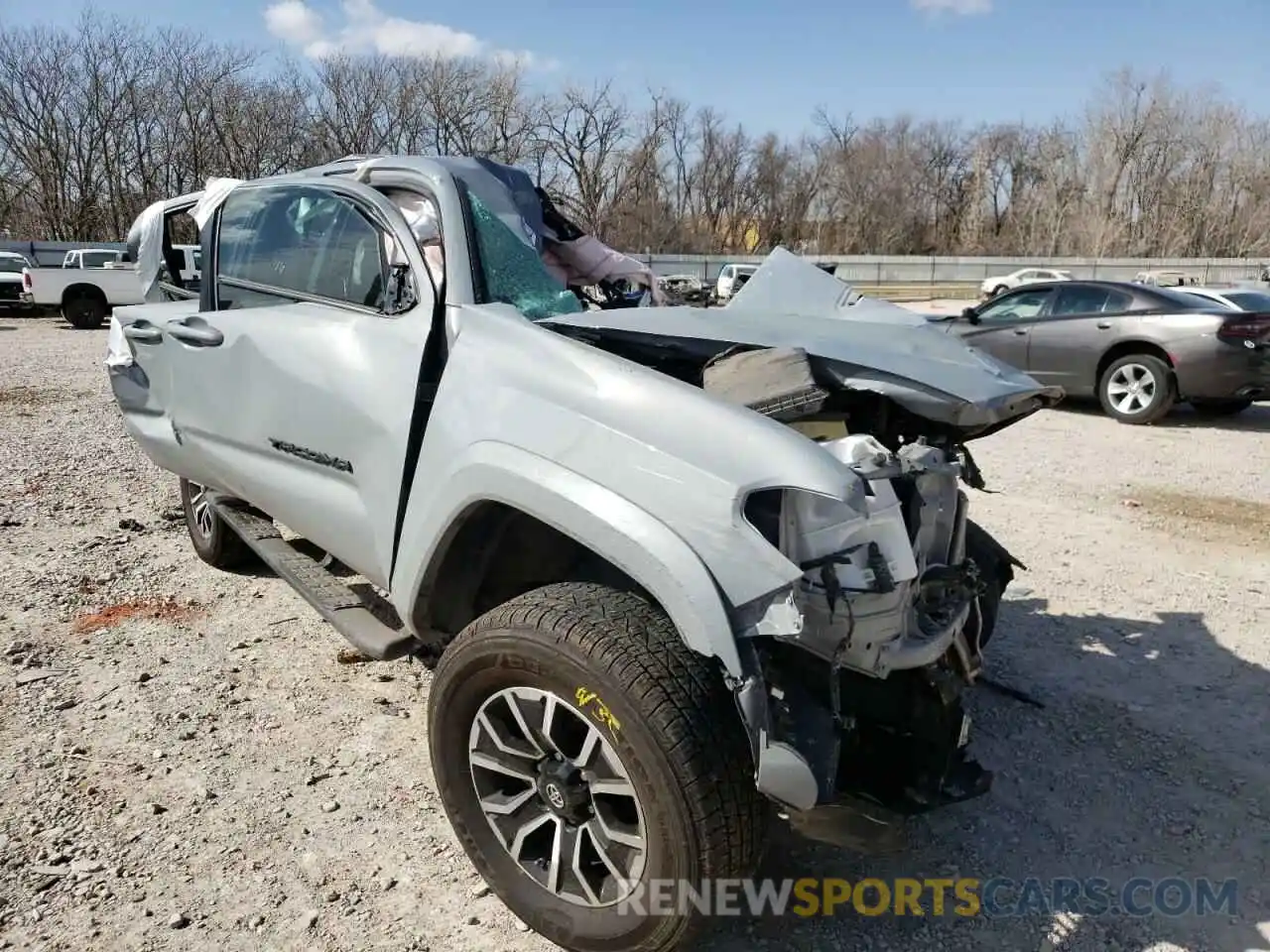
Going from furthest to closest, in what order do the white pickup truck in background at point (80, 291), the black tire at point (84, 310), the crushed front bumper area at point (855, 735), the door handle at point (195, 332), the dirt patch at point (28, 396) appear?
the black tire at point (84, 310)
the white pickup truck in background at point (80, 291)
the dirt patch at point (28, 396)
the door handle at point (195, 332)
the crushed front bumper area at point (855, 735)

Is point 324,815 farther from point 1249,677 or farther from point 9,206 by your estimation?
point 9,206

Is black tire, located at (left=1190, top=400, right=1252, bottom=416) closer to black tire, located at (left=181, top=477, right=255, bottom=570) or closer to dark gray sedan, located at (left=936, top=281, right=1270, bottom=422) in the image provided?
dark gray sedan, located at (left=936, top=281, right=1270, bottom=422)

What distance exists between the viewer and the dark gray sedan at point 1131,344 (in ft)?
31.0

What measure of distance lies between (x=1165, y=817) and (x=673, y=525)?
2.23m

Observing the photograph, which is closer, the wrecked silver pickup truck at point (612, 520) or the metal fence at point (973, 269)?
the wrecked silver pickup truck at point (612, 520)

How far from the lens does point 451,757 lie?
104 inches

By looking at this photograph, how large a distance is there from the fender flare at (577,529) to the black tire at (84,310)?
22.6 meters

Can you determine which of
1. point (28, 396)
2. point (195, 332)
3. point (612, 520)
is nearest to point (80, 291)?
point (28, 396)

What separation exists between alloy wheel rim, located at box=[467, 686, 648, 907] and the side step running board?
64 cm

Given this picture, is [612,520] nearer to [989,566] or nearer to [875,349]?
[875,349]

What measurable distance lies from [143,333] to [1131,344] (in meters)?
9.55

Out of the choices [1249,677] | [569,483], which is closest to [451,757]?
[569,483]

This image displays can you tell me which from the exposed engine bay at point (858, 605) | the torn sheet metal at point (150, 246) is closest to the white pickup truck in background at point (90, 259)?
the torn sheet metal at point (150, 246)

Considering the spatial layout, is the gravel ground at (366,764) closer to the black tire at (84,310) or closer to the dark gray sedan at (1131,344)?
the dark gray sedan at (1131,344)
